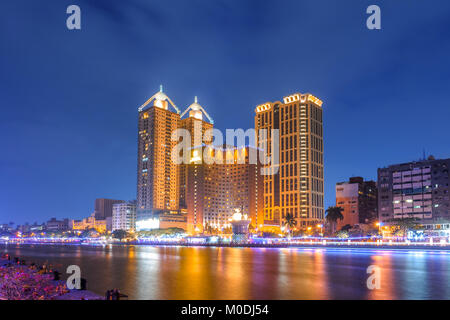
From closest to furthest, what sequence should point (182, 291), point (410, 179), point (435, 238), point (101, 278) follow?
point (182, 291) < point (101, 278) < point (435, 238) < point (410, 179)

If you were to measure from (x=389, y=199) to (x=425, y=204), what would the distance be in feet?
54.0

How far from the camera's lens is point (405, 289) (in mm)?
33781

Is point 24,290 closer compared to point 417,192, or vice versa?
point 24,290

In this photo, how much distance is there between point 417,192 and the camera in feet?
561

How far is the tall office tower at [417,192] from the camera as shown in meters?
163

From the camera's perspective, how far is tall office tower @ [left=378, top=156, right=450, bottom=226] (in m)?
163

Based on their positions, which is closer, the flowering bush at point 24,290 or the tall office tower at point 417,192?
the flowering bush at point 24,290

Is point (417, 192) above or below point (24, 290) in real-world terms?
above

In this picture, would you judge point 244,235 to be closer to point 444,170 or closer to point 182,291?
point 444,170

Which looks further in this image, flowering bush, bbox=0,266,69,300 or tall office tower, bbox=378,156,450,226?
tall office tower, bbox=378,156,450,226
